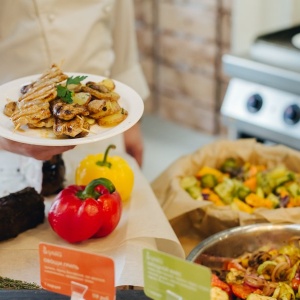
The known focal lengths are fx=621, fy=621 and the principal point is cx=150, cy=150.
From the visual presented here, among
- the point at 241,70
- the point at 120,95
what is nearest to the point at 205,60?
the point at 241,70

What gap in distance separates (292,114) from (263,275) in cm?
80

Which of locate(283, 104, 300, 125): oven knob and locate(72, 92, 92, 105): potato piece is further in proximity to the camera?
locate(283, 104, 300, 125): oven knob

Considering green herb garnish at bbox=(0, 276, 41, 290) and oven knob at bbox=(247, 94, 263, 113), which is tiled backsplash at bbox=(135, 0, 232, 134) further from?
green herb garnish at bbox=(0, 276, 41, 290)

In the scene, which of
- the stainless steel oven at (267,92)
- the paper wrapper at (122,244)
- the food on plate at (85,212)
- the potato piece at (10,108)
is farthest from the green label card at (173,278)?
the stainless steel oven at (267,92)

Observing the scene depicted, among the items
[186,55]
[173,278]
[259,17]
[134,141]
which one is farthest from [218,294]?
[186,55]

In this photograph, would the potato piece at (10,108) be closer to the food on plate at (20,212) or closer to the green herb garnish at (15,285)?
the food on plate at (20,212)

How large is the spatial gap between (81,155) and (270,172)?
466mm

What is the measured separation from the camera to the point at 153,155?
2.97 metres

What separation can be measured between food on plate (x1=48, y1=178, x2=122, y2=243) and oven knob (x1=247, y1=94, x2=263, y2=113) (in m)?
0.93

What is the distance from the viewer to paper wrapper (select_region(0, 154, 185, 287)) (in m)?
1.01

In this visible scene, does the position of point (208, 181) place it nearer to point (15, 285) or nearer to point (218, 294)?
point (218, 294)

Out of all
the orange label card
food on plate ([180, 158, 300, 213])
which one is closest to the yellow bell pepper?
food on plate ([180, 158, 300, 213])

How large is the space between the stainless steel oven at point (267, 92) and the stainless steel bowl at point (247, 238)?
656mm

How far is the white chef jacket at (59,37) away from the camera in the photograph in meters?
1.43
